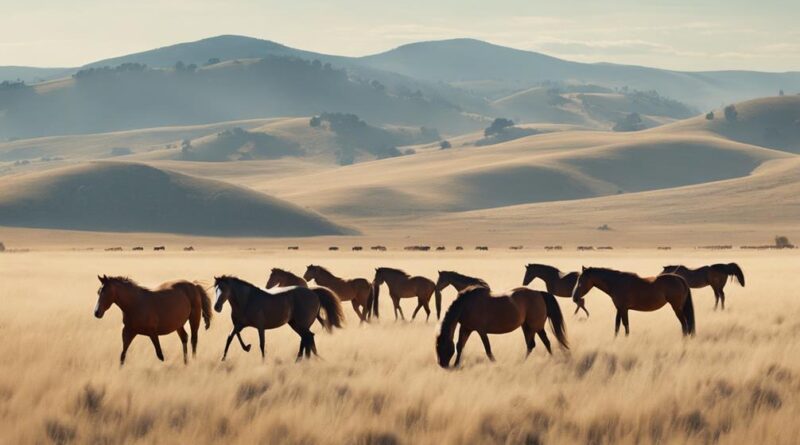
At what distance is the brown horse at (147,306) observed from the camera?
14.2 m

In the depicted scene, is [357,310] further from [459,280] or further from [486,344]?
[486,344]

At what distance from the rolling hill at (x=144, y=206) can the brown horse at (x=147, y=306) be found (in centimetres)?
12522

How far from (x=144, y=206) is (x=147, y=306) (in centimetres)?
14203

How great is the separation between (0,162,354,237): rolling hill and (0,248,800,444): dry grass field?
123892 millimetres

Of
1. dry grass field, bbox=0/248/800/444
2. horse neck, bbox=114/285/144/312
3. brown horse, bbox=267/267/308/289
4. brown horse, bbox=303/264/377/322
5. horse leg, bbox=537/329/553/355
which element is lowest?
dry grass field, bbox=0/248/800/444

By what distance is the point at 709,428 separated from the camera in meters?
10.6

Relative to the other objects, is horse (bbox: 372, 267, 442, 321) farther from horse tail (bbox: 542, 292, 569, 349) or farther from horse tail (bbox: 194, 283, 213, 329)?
horse tail (bbox: 542, 292, 569, 349)

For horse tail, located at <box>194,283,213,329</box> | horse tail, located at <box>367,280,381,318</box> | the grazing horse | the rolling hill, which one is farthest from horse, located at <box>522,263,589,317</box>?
the rolling hill

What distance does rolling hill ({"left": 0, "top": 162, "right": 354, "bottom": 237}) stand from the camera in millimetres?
144125

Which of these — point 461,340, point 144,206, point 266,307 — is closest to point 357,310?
point 266,307

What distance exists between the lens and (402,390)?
39.9ft

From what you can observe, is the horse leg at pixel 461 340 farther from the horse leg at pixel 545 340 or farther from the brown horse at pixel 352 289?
the brown horse at pixel 352 289

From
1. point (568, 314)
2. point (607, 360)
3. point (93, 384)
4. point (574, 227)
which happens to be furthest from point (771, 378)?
point (574, 227)

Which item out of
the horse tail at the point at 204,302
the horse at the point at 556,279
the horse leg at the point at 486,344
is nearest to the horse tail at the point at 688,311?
the horse at the point at 556,279
